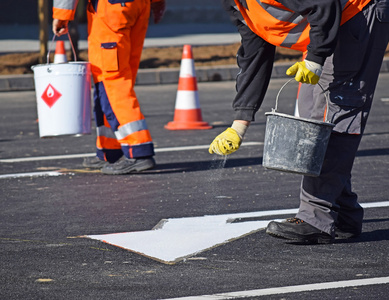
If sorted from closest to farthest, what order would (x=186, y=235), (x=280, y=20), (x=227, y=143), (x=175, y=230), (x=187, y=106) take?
(x=280, y=20), (x=227, y=143), (x=186, y=235), (x=175, y=230), (x=187, y=106)

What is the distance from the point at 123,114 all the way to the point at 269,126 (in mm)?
2501

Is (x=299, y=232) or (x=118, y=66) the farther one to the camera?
(x=118, y=66)

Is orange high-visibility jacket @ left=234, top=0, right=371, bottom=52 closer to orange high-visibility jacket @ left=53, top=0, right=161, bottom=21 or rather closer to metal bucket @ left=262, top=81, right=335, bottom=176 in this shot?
metal bucket @ left=262, top=81, right=335, bottom=176

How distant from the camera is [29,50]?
17.9 metres

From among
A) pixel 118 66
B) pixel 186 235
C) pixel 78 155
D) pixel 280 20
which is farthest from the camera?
pixel 78 155

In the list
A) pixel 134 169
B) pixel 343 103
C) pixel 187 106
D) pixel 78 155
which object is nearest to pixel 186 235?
pixel 343 103

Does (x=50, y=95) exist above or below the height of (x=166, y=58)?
above

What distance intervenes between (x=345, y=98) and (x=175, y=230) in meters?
1.08

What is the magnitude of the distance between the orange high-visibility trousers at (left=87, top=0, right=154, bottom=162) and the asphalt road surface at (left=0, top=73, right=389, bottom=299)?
31cm

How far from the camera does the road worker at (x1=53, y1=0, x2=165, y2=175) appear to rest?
634cm

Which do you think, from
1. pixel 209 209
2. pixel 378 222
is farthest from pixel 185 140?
pixel 378 222

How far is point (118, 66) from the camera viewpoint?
6.38 meters

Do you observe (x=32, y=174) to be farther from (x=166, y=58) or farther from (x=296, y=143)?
(x=166, y=58)

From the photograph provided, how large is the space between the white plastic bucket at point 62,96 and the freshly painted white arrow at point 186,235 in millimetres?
1897
